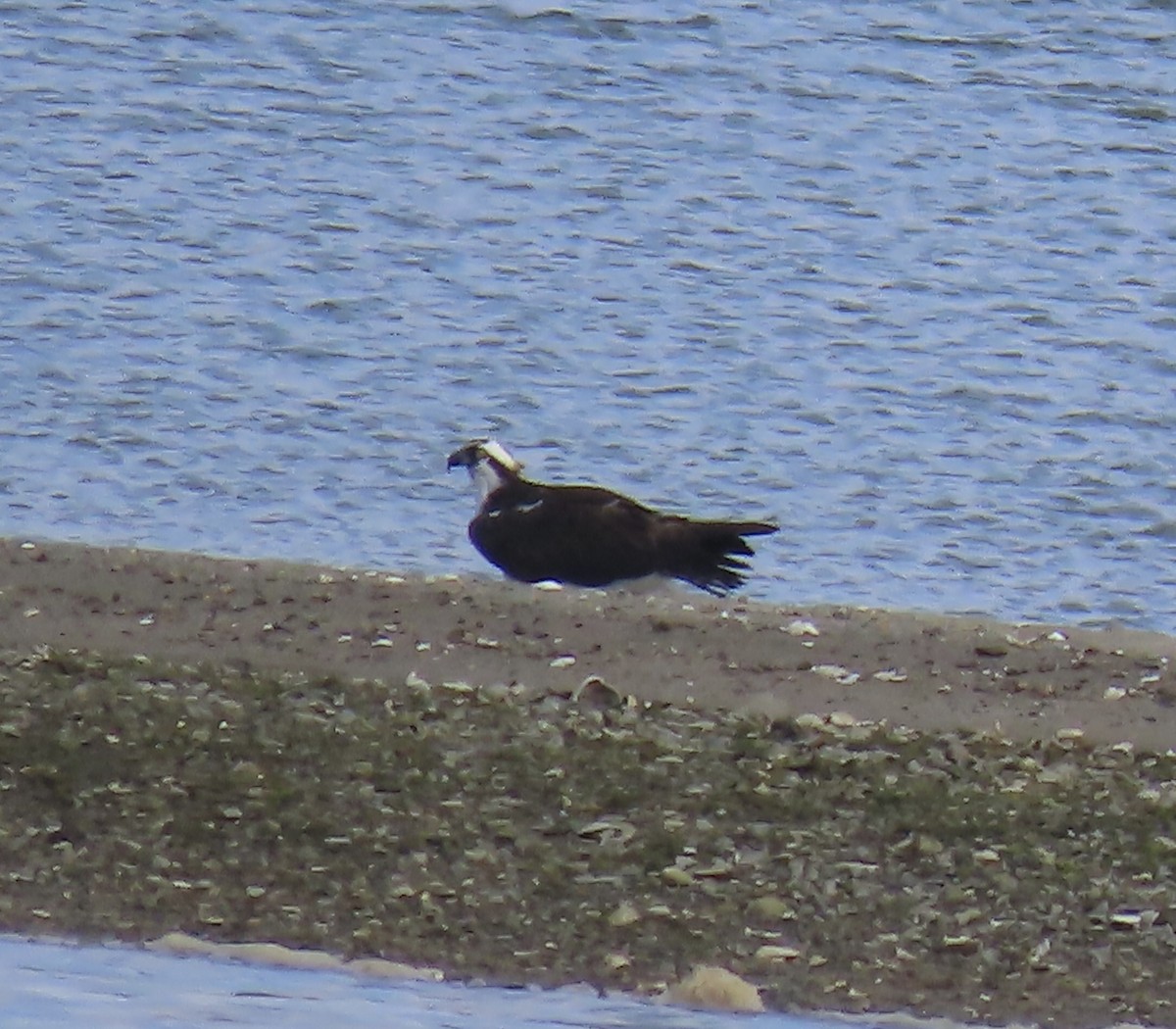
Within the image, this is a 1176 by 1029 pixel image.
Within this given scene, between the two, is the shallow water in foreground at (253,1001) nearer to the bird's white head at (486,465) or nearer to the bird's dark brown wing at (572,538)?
the bird's dark brown wing at (572,538)

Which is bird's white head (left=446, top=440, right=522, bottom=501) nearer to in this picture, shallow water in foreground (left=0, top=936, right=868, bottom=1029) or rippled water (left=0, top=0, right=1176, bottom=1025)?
rippled water (left=0, top=0, right=1176, bottom=1025)

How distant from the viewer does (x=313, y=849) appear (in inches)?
284

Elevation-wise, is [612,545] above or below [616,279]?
above

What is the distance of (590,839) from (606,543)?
3.86 metres

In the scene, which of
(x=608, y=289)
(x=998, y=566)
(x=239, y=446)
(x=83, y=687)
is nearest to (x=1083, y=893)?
(x=83, y=687)

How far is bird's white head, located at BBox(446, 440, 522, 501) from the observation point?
12133 mm

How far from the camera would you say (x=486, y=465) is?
1233 centimetres

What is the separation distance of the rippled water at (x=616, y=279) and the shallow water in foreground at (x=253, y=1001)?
569 cm

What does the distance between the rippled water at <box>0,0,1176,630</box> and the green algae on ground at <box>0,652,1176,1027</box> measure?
4.09 m

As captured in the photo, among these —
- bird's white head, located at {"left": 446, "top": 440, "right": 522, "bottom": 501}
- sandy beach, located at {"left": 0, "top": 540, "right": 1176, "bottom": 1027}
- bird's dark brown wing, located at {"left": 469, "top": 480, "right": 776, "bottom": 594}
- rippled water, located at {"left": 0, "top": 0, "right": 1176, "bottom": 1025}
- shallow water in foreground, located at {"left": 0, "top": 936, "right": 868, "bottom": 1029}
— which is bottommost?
rippled water, located at {"left": 0, "top": 0, "right": 1176, "bottom": 1025}

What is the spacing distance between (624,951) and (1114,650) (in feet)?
10.3

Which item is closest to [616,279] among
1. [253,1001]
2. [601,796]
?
[601,796]

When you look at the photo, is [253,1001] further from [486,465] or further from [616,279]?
[616,279]

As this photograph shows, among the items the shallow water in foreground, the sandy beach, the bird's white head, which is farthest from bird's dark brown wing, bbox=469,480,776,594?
the shallow water in foreground
